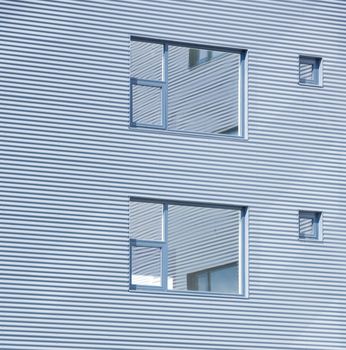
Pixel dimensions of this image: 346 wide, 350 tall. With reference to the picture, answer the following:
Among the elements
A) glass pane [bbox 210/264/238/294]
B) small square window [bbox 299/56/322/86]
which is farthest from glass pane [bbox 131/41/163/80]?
glass pane [bbox 210/264/238/294]

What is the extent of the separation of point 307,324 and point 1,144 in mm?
5847

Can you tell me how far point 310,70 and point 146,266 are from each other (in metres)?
4.67

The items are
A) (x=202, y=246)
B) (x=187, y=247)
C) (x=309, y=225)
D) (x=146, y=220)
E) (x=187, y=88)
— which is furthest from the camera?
(x=309, y=225)

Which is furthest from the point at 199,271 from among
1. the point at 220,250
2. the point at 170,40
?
the point at 170,40

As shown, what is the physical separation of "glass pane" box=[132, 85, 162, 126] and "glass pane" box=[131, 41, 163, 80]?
21 cm

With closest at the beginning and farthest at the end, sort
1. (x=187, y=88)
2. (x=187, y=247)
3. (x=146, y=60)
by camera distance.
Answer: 1. (x=187, y=247)
2. (x=146, y=60)
3. (x=187, y=88)

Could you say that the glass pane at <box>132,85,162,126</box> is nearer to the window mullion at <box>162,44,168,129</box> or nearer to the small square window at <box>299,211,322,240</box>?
the window mullion at <box>162,44,168,129</box>

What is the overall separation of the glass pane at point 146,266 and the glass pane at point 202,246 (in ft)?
0.66

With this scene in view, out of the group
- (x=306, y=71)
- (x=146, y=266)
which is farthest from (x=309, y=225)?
(x=146, y=266)

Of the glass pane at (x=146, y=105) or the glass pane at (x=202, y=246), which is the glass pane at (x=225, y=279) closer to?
the glass pane at (x=202, y=246)

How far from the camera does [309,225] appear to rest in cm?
2377

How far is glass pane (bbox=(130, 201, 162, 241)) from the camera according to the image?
2241cm

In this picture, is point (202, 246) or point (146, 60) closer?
point (202, 246)

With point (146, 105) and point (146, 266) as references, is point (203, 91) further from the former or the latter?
point (146, 266)
